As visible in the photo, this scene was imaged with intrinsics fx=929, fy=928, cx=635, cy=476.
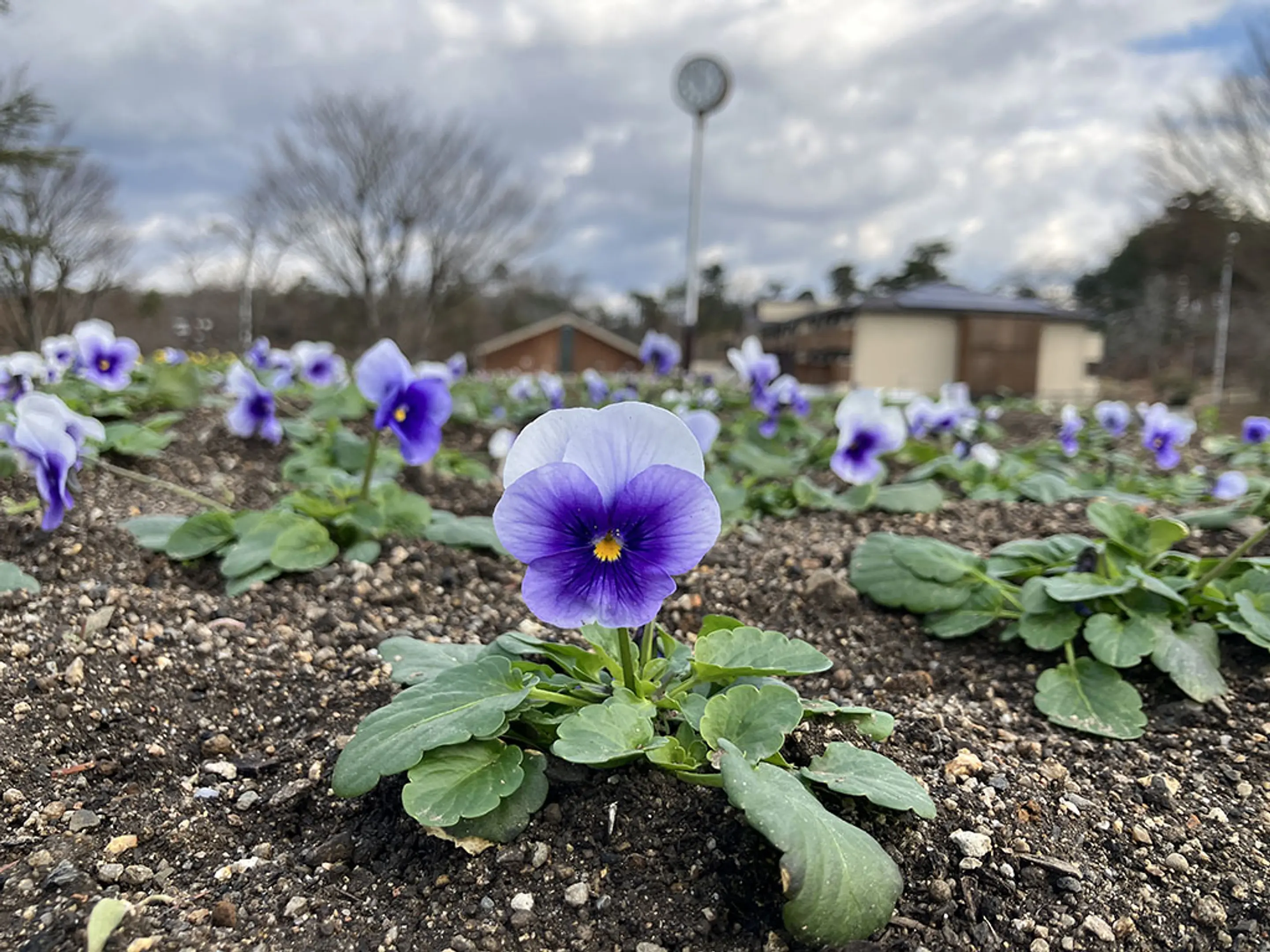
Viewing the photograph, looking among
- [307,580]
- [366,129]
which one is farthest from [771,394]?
[366,129]

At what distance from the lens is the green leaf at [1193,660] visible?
188cm

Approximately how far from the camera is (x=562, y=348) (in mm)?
40594

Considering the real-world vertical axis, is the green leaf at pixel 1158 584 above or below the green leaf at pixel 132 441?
below

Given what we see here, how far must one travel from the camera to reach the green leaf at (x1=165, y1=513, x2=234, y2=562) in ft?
8.59

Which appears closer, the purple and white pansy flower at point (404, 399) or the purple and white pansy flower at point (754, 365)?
the purple and white pansy flower at point (404, 399)

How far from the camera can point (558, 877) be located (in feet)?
4.31

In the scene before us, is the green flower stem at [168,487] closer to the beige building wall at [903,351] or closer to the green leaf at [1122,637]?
the green leaf at [1122,637]

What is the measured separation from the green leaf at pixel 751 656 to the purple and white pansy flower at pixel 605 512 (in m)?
0.26

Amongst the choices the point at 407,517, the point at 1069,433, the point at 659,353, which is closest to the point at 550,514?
the point at 407,517

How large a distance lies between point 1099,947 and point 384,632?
1.56m

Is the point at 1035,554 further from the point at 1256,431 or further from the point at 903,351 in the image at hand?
the point at 903,351

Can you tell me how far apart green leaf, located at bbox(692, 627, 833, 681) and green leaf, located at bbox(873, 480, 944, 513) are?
2.17 meters

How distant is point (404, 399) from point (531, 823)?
1.60 m

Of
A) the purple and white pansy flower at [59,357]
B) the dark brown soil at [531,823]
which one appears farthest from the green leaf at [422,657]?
the purple and white pansy flower at [59,357]
